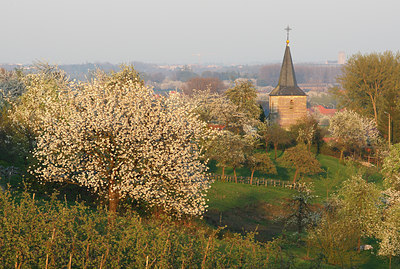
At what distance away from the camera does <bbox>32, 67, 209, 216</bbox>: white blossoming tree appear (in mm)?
22453

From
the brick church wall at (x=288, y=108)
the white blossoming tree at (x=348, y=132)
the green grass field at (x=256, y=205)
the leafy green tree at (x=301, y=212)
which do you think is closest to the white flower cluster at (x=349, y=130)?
the white blossoming tree at (x=348, y=132)

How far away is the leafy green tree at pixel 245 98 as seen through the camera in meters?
65.3

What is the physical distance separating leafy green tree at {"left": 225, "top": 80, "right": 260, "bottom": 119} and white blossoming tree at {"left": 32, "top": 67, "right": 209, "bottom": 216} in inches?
1639

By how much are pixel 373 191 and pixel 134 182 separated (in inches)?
599

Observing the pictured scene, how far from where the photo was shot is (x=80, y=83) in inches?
1016

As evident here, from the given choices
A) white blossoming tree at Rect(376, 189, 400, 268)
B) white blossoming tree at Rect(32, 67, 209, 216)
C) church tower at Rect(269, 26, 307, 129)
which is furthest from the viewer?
church tower at Rect(269, 26, 307, 129)

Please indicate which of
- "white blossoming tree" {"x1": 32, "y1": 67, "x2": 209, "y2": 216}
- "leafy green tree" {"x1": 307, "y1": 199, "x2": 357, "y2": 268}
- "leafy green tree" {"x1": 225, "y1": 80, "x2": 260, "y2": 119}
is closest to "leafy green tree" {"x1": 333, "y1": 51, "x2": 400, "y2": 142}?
"leafy green tree" {"x1": 225, "y1": 80, "x2": 260, "y2": 119}

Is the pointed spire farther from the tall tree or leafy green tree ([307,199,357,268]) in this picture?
leafy green tree ([307,199,357,268])

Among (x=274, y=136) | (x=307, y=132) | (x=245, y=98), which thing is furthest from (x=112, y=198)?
(x=307, y=132)

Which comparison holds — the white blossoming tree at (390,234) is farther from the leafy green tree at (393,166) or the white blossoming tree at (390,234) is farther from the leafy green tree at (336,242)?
the leafy green tree at (393,166)

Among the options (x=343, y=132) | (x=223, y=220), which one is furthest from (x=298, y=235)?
(x=343, y=132)

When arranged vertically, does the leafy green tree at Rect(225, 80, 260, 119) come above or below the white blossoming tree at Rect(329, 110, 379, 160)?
above

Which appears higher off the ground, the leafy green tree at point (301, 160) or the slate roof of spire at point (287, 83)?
the slate roof of spire at point (287, 83)

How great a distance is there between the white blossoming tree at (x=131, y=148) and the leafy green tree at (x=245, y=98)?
41.6 m
